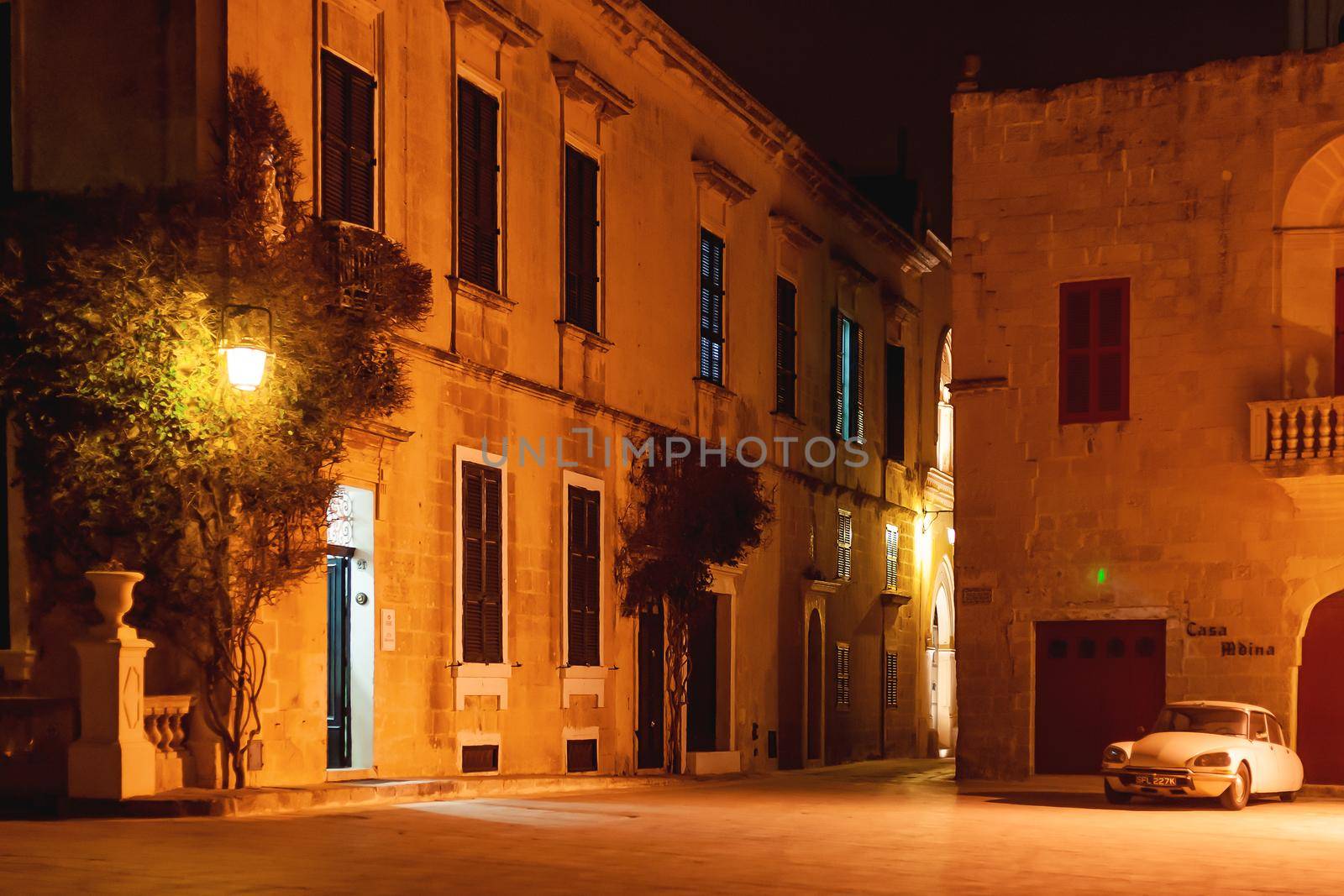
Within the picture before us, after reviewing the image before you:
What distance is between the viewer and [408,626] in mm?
18859

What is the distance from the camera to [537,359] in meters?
21.8

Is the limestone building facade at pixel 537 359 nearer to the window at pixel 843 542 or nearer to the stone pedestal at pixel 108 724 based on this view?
the window at pixel 843 542

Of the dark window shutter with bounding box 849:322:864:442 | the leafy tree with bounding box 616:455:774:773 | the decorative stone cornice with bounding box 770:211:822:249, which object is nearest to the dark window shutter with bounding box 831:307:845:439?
the dark window shutter with bounding box 849:322:864:442

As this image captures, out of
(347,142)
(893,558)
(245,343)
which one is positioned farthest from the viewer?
(893,558)

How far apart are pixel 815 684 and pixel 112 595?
58.2 ft

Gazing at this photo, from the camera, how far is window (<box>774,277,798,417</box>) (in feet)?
96.6

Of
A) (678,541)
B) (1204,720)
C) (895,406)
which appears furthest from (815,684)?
(1204,720)

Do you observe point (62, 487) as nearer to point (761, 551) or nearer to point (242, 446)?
point (242, 446)

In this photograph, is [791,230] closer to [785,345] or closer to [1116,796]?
[785,345]

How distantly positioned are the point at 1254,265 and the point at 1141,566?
13.2ft

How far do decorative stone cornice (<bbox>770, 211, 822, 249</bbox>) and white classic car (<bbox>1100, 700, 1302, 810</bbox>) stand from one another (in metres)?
11.7

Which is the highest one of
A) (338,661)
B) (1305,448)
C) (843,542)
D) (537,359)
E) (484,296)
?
(484,296)

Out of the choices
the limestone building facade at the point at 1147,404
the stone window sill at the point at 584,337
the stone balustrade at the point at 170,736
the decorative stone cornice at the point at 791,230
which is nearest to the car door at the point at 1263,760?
the limestone building facade at the point at 1147,404

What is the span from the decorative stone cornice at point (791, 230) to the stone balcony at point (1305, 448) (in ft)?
30.3
